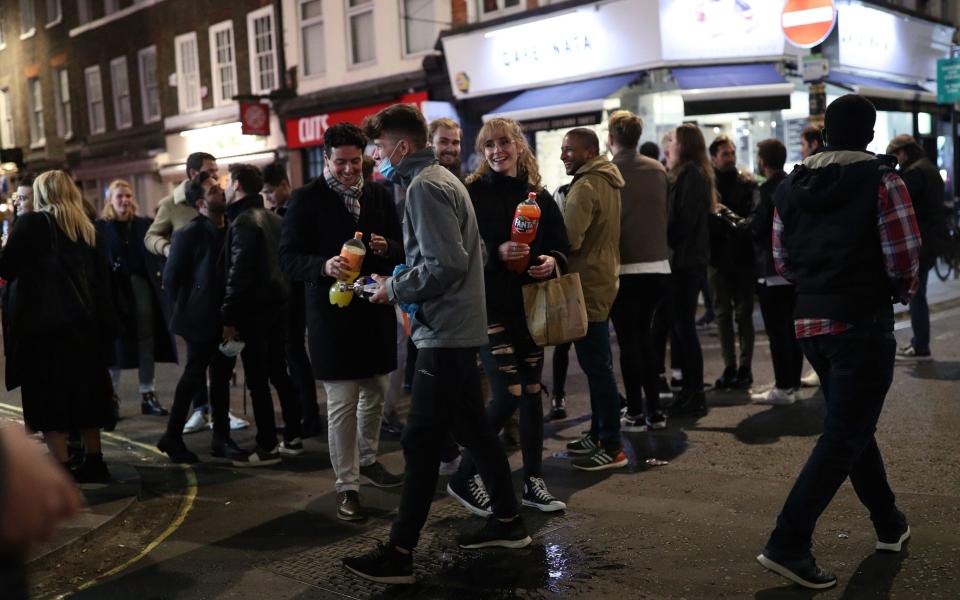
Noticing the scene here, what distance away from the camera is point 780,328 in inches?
300

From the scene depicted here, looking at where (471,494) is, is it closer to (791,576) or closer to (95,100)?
(791,576)

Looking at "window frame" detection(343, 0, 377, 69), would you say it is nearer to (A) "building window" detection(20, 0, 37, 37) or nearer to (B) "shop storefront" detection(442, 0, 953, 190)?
(B) "shop storefront" detection(442, 0, 953, 190)

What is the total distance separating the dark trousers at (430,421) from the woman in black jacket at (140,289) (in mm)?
4720

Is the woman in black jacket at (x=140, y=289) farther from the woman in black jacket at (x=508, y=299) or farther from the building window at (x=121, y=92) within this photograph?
the building window at (x=121, y=92)

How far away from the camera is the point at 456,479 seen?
533 centimetres

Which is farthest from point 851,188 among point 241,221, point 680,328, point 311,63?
point 311,63

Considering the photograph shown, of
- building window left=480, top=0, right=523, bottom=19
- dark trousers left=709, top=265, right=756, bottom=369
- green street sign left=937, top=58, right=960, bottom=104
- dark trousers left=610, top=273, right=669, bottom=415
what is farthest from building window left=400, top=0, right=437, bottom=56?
dark trousers left=610, top=273, right=669, bottom=415

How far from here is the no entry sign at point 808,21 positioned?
13.3m

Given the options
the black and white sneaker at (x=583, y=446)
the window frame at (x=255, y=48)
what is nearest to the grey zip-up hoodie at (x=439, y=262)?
the black and white sneaker at (x=583, y=446)

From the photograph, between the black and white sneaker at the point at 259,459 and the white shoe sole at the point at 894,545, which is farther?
the black and white sneaker at the point at 259,459

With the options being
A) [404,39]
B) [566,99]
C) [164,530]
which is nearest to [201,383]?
[164,530]

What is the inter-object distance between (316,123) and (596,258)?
16.5m

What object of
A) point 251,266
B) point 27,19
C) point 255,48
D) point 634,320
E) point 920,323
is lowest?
point 920,323

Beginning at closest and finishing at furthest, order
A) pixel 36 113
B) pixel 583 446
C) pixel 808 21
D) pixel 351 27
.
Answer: pixel 583 446, pixel 808 21, pixel 351 27, pixel 36 113
